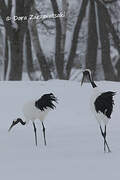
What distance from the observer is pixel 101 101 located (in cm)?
871

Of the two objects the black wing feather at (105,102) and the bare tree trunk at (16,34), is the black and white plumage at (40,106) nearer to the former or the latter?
the black wing feather at (105,102)

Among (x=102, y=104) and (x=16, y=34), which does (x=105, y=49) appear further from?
(x=102, y=104)

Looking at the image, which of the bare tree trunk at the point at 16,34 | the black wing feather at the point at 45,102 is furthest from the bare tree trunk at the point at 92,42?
the black wing feather at the point at 45,102

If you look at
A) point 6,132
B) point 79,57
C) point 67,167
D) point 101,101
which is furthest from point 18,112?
point 79,57

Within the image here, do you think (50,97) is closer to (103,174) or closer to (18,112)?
(103,174)

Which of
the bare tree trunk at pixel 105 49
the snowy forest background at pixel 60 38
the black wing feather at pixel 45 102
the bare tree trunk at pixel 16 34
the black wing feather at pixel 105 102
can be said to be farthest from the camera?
the bare tree trunk at pixel 105 49

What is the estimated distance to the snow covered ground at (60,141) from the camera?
24.3 ft

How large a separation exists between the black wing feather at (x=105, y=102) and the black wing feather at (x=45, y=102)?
3.04 ft

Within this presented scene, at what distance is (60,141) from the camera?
10.3 m

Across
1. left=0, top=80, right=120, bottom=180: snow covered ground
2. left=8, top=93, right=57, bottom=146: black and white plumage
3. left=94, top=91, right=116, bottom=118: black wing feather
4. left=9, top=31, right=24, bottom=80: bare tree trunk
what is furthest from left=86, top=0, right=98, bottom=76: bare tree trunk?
left=94, top=91, right=116, bottom=118: black wing feather

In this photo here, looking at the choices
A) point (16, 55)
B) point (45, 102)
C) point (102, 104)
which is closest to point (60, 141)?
point (45, 102)

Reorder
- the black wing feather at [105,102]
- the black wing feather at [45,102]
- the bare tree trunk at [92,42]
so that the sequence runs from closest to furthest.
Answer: the black wing feather at [105,102]
the black wing feather at [45,102]
the bare tree trunk at [92,42]

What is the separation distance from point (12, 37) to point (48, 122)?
675 cm

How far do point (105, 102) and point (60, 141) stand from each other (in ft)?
6.27
